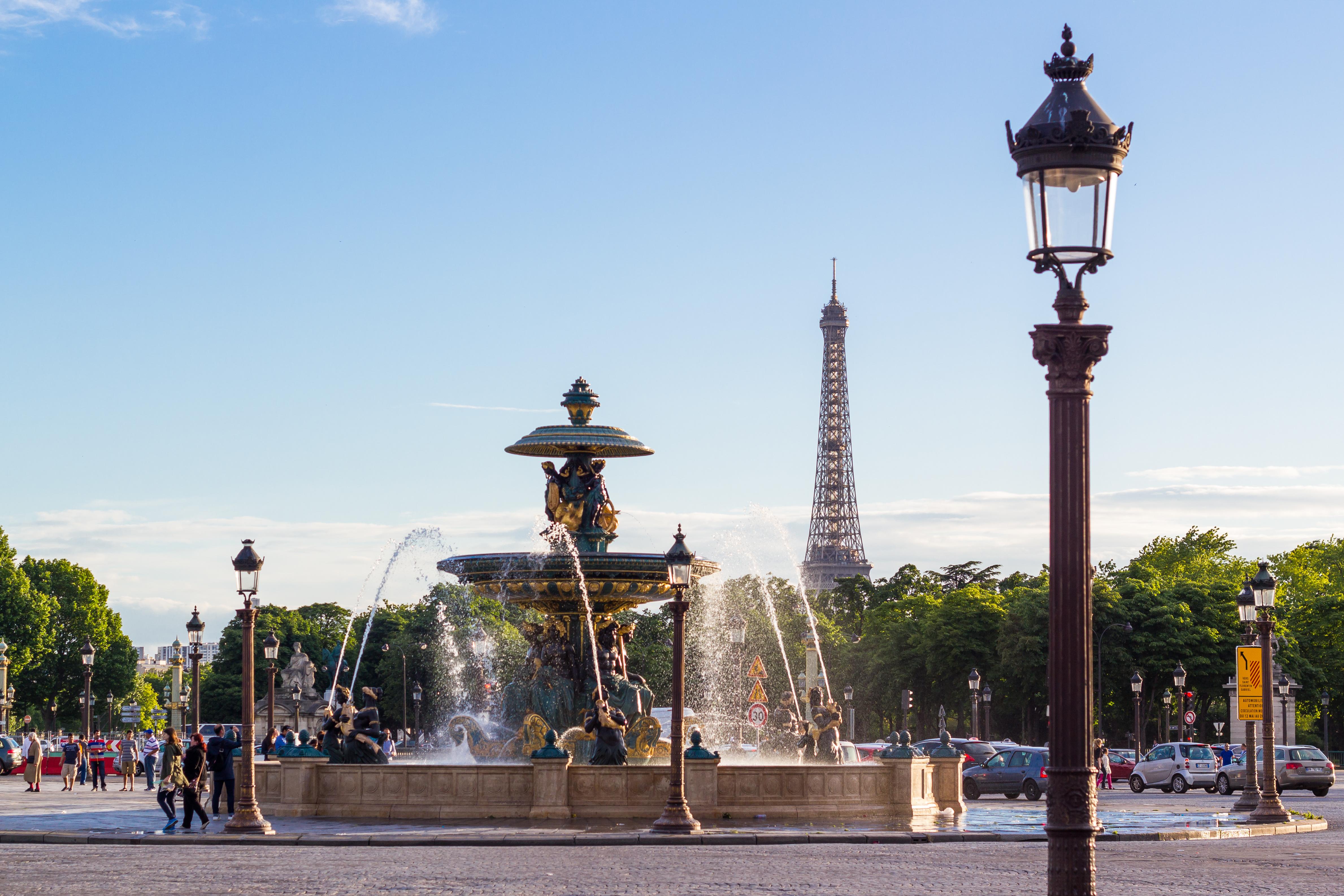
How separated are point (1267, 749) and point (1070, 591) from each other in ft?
71.9

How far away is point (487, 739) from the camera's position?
2995cm

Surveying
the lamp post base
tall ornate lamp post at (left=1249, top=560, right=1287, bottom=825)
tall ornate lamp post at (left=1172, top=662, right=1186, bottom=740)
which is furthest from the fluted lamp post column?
tall ornate lamp post at (left=1172, top=662, right=1186, bottom=740)

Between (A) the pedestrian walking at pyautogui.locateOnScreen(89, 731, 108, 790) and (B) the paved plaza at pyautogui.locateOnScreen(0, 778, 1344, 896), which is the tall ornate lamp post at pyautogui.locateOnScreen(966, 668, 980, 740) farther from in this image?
(B) the paved plaza at pyautogui.locateOnScreen(0, 778, 1344, 896)

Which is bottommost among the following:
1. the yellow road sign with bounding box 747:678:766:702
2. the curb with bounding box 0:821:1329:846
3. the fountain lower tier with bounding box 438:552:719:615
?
the curb with bounding box 0:821:1329:846

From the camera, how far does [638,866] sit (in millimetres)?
18078

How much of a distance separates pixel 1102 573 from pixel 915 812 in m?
69.5

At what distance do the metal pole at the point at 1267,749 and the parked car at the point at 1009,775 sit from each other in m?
9.08

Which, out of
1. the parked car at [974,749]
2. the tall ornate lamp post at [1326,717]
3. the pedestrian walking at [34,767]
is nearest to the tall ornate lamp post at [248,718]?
the pedestrian walking at [34,767]

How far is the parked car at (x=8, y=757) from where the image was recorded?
2228 inches

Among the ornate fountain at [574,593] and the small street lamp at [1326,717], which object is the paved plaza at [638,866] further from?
the small street lamp at [1326,717]

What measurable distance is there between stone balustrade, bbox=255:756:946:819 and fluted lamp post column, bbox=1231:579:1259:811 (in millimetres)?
8337

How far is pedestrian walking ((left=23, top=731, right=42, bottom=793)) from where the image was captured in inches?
1633

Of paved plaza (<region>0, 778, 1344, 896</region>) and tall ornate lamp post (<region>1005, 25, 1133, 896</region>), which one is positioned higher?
tall ornate lamp post (<region>1005, 25, 1133, 896</region>)

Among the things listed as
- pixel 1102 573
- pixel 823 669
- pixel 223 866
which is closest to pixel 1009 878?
pixel 223 866
